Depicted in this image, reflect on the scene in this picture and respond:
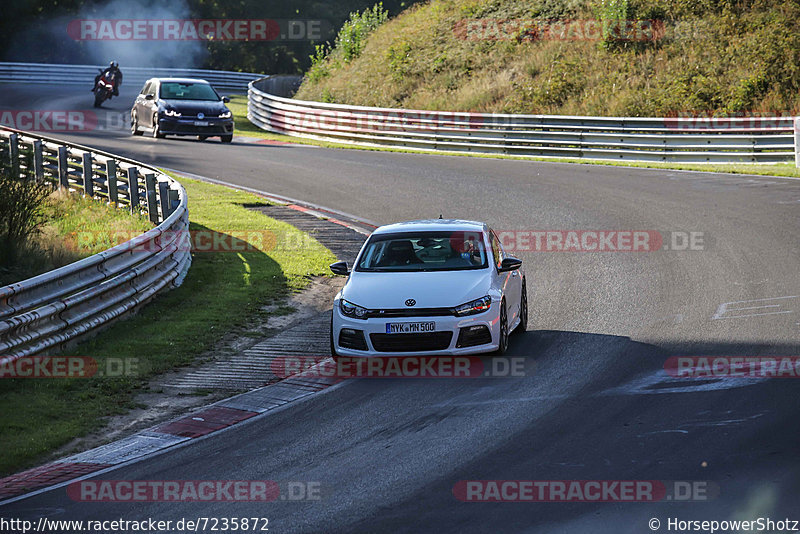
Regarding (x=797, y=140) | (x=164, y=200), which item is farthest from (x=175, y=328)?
(x=797, y=140)

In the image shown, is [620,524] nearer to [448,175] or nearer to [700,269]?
[700,269]

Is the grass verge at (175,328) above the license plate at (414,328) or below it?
below

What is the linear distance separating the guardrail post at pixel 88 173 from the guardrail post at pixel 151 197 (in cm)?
353

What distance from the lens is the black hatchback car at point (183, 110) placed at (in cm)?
3263

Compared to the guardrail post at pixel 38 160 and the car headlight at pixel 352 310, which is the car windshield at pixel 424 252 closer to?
the car headlight at pixel 352 310

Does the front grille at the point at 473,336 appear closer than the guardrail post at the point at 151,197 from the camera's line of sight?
Yes

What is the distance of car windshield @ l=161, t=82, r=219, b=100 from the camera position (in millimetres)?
33062

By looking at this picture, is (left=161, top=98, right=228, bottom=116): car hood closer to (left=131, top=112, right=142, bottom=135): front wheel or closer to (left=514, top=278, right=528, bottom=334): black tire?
(left=131, top=112, right=142, bottom=135): front wheel

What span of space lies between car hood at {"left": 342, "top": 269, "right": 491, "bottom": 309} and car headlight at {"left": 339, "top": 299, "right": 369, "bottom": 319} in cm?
5

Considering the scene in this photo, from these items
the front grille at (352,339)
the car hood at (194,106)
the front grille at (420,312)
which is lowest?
the front grille at (352,339)

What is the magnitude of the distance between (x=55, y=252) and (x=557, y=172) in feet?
47.6

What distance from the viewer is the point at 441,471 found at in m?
7.39

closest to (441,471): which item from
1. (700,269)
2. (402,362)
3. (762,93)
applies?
(402,362)

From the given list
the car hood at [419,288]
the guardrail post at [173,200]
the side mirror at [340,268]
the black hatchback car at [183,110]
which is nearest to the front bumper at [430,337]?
the car hood at [419,288]
